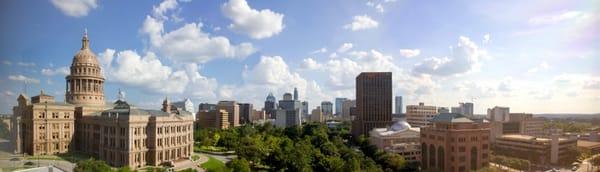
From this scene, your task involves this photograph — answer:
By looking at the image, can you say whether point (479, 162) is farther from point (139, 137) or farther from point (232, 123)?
point (232, 123)

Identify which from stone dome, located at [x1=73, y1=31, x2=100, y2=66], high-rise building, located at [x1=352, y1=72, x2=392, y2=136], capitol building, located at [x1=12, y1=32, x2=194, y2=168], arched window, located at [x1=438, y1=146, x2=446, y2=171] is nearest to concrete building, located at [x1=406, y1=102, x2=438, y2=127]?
high-rise building, located at [x1=352, y1=72, x2=392, y2=136]

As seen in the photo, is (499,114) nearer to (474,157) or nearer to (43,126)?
(474,157)

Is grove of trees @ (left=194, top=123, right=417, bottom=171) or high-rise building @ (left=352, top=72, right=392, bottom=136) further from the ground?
high-rise building @ (left=352, top=72, right=392, bottom=136)

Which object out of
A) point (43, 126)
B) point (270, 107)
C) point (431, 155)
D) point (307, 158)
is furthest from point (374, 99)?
point (270, 107)

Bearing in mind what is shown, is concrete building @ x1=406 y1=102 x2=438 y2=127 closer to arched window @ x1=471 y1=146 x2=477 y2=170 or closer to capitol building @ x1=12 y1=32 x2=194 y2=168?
arched window @ x1=471 y1=146 x2=477 y2=170

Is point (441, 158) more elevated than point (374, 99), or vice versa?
point (374, 99)
